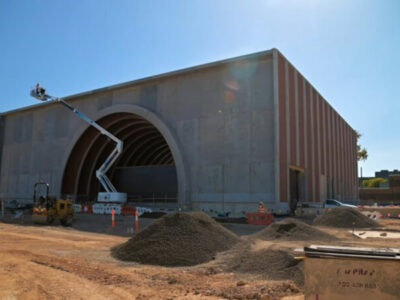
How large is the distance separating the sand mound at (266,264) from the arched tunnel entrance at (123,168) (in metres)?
27.6

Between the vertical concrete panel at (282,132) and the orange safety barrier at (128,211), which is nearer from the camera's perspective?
the vertical concrete panel at (282,132)

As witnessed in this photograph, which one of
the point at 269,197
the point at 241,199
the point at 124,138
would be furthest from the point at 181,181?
the point at 124,138

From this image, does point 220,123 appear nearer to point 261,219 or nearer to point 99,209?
point 261,219

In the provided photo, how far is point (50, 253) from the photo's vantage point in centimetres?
1147

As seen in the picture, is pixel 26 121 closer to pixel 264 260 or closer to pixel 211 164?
pixel 211 164

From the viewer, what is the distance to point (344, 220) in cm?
2048

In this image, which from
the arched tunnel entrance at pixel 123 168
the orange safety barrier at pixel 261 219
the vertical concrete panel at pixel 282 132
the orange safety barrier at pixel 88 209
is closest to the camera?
the orange safety barrier at pixel 261 219

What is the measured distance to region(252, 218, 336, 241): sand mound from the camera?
1370 cm

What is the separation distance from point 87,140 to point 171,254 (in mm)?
32542

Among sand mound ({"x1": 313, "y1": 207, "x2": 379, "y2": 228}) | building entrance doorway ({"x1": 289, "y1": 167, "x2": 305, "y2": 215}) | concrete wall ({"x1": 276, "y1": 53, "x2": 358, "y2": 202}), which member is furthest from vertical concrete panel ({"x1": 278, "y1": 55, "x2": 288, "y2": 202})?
sand mound ({"x1": 313, "y1": 207, "x2": 379, "y2": 228})

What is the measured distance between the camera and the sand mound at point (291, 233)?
13.7 m

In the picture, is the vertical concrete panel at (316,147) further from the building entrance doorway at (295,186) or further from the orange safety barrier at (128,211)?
the orange safety barrier at (128,211)

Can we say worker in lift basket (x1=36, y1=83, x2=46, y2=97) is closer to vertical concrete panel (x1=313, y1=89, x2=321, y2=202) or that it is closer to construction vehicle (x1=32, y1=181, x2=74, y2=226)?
construction vehicle (x1=32, y1=181, x2=74, y2=226)

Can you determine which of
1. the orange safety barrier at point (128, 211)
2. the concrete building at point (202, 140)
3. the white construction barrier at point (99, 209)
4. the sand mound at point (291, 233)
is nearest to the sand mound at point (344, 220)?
the concrete building at point (202, 140)
